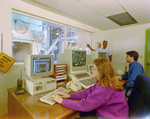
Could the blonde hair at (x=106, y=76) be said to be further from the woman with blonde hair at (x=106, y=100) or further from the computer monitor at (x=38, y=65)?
the computer monitor at (x=38, y=65)

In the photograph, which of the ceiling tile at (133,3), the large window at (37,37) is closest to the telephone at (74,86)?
the large window at (37,37)

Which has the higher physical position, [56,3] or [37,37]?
[56,3]

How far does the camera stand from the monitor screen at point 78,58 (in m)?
1.84

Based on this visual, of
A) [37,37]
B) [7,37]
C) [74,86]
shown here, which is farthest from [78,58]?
[7,37]

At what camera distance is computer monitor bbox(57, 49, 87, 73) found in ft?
5.92

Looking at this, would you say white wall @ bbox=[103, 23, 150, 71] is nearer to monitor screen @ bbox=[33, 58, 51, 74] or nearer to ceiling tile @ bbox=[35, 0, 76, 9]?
ceiling tile @ bbox=[35, 0, 76, 9]

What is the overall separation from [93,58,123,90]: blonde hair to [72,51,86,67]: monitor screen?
80cm

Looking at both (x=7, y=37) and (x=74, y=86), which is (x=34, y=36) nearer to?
(x=7, y=37)

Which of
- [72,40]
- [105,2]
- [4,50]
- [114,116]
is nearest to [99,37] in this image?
[72,40]

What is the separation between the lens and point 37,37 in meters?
2.42

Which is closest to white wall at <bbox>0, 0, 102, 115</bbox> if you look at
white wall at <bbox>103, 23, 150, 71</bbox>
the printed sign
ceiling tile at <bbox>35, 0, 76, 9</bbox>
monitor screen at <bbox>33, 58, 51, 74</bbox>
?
the printed sign

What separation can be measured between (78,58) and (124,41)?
257 cm

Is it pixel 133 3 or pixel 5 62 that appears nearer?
pixel 5 62

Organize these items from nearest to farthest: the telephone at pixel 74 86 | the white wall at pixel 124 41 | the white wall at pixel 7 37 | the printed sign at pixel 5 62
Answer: the telephone at pixel 74 86 < the printed sign at pixel 5 62 < the white wall at pixel 7 37 < the white wall at pixel 124 41
